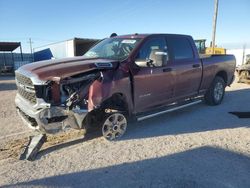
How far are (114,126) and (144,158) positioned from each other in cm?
115

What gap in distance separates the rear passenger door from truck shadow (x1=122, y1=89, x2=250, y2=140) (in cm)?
62

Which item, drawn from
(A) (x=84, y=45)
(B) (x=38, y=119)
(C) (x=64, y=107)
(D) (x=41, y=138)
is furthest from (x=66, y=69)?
(A) (x=84, y=45)

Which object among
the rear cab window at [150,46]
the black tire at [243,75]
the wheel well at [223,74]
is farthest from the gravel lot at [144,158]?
the black tire at [243,75]

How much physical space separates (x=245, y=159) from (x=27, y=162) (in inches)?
142

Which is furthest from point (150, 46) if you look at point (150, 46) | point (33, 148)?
point (33, 148)

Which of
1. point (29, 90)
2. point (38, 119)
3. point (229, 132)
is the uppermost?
point (29, 90)

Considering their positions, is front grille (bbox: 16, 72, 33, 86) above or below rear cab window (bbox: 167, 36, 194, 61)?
below

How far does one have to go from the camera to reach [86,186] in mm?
3754

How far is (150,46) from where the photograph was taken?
626cm

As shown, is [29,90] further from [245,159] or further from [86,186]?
[245,159]

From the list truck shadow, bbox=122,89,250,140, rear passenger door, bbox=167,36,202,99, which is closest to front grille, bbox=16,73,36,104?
truck shadow, bbox=122,89,250,140

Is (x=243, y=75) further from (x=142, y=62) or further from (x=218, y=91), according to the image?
(x=142, y=62)

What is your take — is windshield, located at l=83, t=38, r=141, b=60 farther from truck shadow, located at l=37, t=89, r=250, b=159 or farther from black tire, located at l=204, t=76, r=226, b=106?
black tire, located at l=204, t=76, r=226, b=106

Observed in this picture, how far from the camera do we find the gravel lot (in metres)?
3.91
